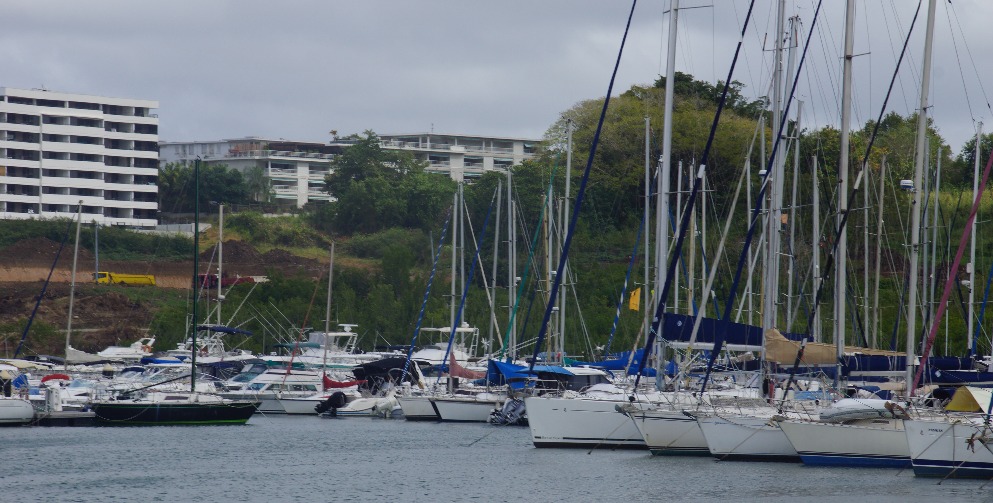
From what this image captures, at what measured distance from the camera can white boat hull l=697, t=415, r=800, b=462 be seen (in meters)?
29.8

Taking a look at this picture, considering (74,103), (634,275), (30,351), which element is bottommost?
(30,351)

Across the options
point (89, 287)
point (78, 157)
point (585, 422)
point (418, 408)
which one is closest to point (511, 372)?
point (418, 408)

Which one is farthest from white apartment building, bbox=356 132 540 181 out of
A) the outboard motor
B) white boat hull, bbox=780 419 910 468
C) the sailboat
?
white boat hull, bbox=780 419 910 468

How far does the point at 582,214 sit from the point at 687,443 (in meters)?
50.3

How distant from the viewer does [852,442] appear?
28.2 meters

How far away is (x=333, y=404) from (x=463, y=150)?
301ft

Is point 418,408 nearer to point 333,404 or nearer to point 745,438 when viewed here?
point 333,404

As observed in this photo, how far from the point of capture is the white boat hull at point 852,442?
2800 centimetres

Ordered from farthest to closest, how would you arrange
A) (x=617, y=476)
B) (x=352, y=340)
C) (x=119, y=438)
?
(x=352, y=340), (x=119, y=438), (x=617, y=476)

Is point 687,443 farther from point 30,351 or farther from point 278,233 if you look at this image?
point 278,233

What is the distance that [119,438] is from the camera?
1671 inches

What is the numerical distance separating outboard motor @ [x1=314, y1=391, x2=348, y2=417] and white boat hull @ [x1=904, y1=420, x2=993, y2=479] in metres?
30.2

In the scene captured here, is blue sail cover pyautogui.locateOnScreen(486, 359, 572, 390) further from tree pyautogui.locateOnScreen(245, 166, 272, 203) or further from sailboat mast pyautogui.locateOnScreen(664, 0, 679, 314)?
tree pyautogui.locateOnScreen(245, 166, 272, 203)

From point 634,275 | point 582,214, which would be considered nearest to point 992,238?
point 634,275
